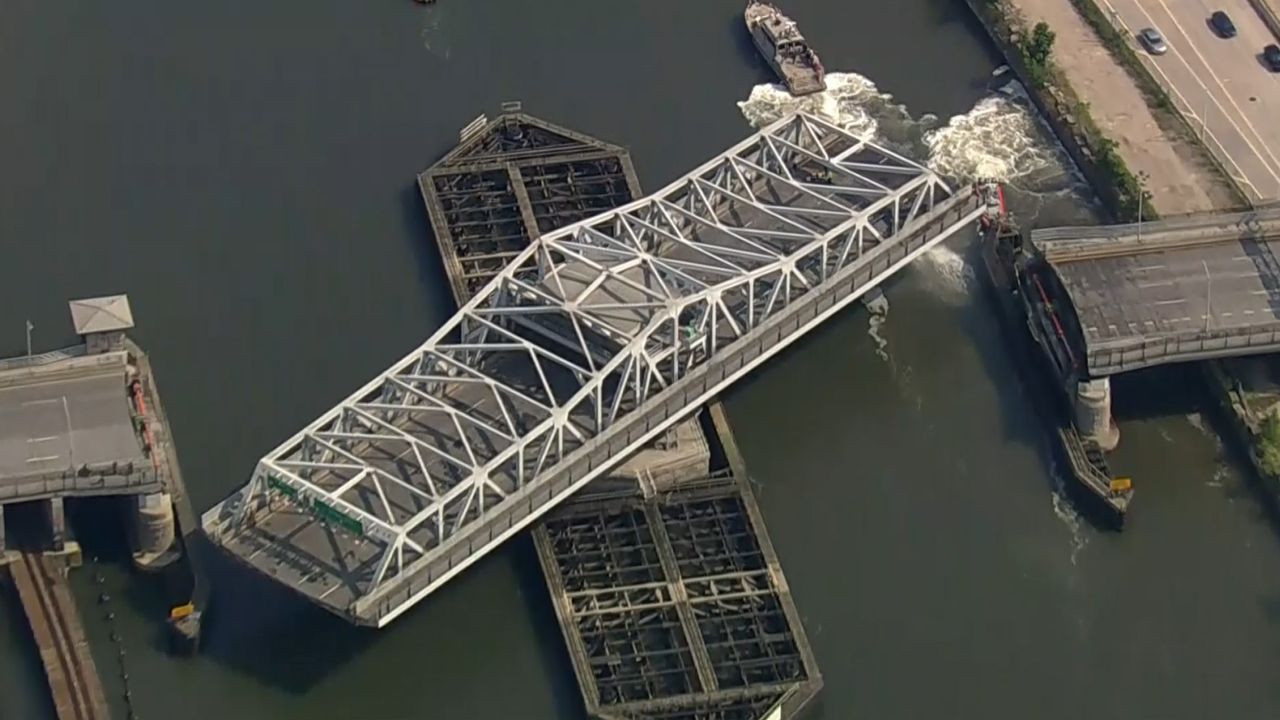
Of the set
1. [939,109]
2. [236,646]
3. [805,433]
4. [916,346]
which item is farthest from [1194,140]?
[236,646]

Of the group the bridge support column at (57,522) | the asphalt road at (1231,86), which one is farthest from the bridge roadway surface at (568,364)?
the asphalt road at (1231,86)

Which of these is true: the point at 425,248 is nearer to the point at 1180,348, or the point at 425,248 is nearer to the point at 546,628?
the point at 546,628

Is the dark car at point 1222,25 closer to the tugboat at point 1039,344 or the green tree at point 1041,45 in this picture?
the green tree at point 1041,45

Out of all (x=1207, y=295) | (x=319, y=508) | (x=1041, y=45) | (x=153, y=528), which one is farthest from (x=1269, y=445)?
(x=153, y=528)

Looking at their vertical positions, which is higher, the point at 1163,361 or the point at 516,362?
the point at 516,362

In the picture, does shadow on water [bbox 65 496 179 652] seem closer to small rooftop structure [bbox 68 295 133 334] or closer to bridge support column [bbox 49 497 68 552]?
bridge support column [bbox 49 497 68 552]

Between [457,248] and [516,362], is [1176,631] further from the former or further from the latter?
[457,248]
